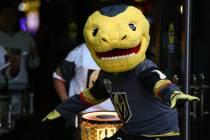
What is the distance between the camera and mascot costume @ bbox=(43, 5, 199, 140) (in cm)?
382

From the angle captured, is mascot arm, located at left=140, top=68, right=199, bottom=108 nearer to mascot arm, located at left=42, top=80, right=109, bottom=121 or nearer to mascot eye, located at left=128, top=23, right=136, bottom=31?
mascot eye, located at left=128, top=23, right=136, bottom=31

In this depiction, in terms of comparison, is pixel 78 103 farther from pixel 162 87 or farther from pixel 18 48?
pixel 18 48

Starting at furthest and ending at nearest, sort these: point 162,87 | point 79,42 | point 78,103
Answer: point 79,42
point 78,103
point 162,87

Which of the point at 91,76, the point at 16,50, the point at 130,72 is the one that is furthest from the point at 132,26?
the point at 16,50

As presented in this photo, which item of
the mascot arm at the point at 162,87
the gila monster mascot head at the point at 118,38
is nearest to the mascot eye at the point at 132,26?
the gila monster mascot head at the point at 118,38

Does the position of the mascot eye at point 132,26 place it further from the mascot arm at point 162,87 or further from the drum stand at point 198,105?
the drum stand at point 198,105

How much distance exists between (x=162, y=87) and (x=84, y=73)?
5.29ft

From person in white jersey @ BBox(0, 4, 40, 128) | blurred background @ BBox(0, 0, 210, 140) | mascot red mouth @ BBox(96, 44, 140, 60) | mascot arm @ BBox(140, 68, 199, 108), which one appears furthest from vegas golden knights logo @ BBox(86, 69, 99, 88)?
person in white jersey @ BBox(0, 4, 40, 128)

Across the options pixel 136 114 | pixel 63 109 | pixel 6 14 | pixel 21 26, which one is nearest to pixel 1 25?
pixel 6 14

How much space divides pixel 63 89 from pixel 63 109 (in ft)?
4.02

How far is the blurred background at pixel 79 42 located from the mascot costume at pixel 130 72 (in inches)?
16.0

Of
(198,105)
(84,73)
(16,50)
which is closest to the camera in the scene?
(198,105)

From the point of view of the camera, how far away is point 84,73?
517 cm

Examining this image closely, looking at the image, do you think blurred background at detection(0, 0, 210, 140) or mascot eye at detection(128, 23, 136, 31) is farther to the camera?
blurred background at detection(0, 0, 210, 140)
